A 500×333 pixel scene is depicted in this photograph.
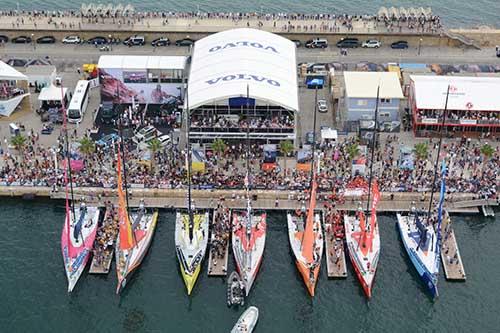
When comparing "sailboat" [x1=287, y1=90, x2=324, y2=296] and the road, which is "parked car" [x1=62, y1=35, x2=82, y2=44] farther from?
"sailboat" [x1=287, y1=90, x2=324, y2=296]

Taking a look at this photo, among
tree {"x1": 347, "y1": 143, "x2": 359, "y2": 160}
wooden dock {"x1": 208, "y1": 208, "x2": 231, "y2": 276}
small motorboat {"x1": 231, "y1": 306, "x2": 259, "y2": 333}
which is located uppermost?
tree {"x1": 347, "y1": 143, "x2": 359, "y2": 160}

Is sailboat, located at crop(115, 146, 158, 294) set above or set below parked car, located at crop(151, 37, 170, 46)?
below

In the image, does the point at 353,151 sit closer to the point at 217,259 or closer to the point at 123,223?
the point at 217,259

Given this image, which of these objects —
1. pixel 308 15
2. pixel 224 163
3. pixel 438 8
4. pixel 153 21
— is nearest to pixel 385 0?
pixel 438 8

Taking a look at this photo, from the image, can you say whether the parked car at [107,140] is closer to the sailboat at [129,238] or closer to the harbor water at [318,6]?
the sailboat at [129,238]

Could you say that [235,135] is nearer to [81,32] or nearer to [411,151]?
[411,151]

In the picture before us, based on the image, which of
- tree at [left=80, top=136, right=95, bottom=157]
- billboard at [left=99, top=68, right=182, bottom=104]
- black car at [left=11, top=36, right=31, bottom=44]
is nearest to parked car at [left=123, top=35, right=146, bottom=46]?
black car at [left=11, top=36, right=31, bottom=44]
